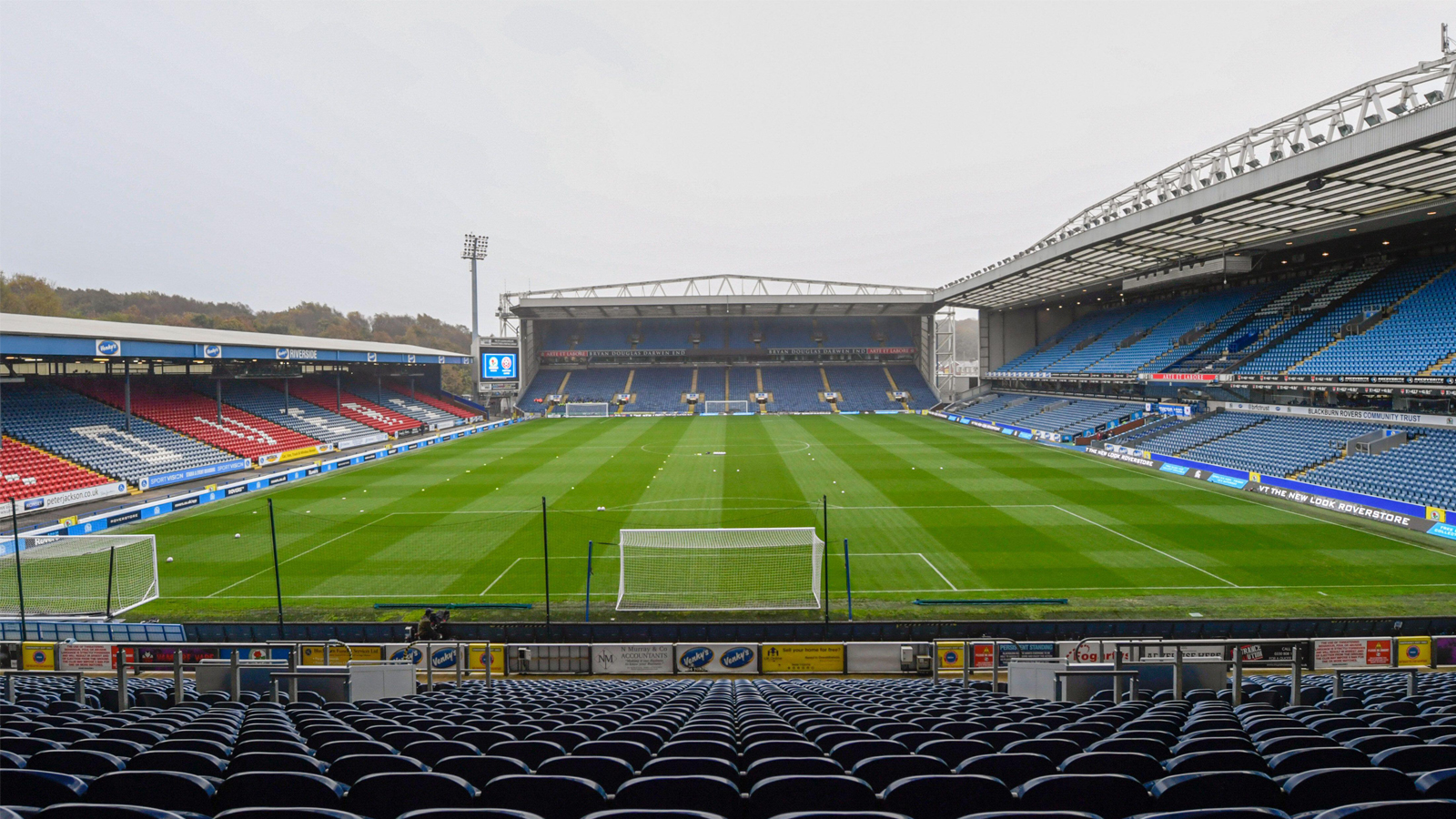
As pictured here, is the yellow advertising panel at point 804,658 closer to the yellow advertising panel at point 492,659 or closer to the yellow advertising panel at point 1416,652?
the yellow advertising panel at point 492,659

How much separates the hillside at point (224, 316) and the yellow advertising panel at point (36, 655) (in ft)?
197

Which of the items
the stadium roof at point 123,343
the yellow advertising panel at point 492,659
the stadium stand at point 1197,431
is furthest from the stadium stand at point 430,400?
the stadium stand at point 1197,431

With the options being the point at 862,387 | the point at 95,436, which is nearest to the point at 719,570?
the point at 95,436

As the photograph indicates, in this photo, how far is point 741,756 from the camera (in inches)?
164

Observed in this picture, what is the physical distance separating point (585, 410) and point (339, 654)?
191 feet

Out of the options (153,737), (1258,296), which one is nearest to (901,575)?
(153,737)

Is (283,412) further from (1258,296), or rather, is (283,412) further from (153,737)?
(1258,296)

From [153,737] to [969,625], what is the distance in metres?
13.0

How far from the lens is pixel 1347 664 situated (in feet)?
43.5

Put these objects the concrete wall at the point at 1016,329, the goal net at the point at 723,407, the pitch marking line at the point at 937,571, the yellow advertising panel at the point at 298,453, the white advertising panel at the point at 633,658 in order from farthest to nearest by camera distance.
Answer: the goal net at the point at 723,407
the concrete wall at the point at 1016,329
the yellow advertising panel at the point at 298,453
the pitch marking line at the point at 937,571
the white advertising panel at the point at 633,658

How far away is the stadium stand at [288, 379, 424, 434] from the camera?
48969mm

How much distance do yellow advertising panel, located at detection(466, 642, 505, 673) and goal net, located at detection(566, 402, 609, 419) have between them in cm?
5775

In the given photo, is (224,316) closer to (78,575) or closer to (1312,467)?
(78,575)

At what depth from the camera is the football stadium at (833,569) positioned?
11.0 feet
